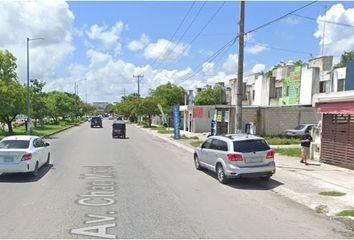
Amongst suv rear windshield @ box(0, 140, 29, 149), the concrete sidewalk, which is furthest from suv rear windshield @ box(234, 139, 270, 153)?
suv rear windshield @ box(0, 140, 29, 149)

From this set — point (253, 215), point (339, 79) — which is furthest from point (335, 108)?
point (339, 79)

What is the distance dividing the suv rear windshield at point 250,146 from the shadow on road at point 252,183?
1.14 metres

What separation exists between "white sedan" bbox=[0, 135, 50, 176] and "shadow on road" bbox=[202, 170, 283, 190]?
21.8ft

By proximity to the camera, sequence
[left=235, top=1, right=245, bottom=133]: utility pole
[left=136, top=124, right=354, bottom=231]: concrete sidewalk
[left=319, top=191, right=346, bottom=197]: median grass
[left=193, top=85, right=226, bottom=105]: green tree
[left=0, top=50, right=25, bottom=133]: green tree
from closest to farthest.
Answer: [left=136, top=124, right=354, bottom=231]: concrete sidewalk
[left=319, top=191, right=346, bottom=197]: median grass
[left=235, top=1, right=245, bottom=133]: utility pole
[left=0, top=50, right=25, bottom=133]: green tree
[left=193, top=85, right=226, bottom=105]: green tree

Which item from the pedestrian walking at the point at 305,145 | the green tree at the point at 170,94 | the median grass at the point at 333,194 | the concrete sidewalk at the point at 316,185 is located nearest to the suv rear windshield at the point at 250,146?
the concrete sidewalk at the point at 316,185

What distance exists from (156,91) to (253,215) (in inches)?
3568

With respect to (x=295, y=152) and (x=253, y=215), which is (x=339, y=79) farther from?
(x=253, y=215)

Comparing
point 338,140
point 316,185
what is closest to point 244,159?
point 316,185

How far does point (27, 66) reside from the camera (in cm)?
4203

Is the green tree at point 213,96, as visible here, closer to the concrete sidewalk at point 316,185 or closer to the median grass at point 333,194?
the concrete sidewalk at point 316,185

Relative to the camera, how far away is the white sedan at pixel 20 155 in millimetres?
14570

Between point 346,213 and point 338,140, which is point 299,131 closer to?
point 338,140

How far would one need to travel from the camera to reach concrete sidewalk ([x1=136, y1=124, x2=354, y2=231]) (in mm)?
11148

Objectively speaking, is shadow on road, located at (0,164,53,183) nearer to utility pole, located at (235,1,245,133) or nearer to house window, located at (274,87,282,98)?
utility pole, located at (235,1,245,133)
